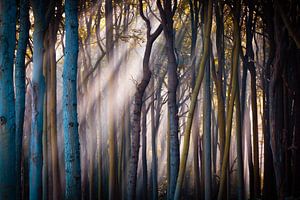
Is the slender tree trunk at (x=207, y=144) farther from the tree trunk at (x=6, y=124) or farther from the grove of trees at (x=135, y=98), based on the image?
the tree trunk at (x=6, y=124)

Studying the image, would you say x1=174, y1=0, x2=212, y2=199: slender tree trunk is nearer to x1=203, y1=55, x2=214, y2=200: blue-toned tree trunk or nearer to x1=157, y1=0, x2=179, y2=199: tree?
x1=157, y1=0, x2=179, y2=199: tree

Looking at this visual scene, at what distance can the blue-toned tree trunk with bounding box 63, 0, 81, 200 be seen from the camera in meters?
5.99

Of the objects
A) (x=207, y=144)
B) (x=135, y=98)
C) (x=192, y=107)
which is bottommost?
(x=207, y=144)

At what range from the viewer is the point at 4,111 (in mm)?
5344

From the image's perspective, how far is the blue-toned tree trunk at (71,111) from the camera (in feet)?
19.7

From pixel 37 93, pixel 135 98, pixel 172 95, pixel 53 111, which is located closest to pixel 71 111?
pixel 37 93

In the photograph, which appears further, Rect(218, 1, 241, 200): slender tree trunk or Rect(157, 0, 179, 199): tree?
Rect(218, 1, 241, 200): slender tree trunk

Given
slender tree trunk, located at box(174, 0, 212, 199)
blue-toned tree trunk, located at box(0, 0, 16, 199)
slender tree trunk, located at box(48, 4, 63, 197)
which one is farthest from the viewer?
slender tree trunk, located at box(48, 4, 63, 197)

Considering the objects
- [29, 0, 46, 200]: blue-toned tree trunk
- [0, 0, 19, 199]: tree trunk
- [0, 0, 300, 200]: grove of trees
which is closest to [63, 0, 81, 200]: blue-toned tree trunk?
[0, 0, 300, 200]: grove of trees

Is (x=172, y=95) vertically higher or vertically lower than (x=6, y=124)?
higher

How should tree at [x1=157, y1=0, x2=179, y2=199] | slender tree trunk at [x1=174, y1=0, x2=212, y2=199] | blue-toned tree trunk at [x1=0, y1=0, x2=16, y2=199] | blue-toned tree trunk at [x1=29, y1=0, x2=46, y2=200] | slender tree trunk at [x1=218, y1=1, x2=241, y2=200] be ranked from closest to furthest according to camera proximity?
blue-toned tree trunk at [x1=0, y1=0, x2=16, y2=199] → blue-toned tree trunk at [x1=29, y1=0, x2=46, y2=200] → slender tree trunk at [x1=174, y1=0, x2=212, y2=199] → tree at [x1=157, y1=0, x2=179, y2=199] → slender tree trunk at [x1=218, y1=1, x2=241, y2=200]

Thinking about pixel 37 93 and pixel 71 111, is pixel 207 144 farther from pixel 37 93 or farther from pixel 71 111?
pixel 71 111

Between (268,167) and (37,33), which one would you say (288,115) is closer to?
(268,167)

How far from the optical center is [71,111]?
19.9 ft
